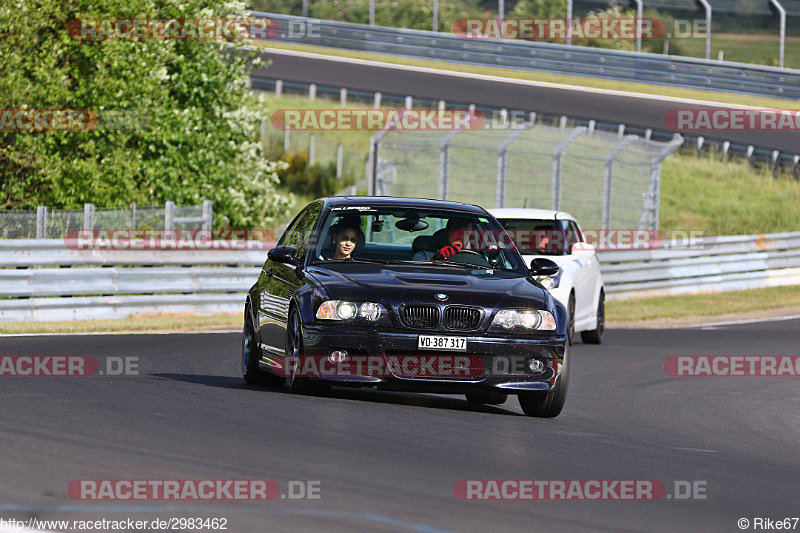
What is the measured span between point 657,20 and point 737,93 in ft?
10.8

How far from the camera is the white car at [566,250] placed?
1688cm

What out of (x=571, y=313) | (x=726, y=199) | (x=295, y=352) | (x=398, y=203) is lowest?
(x=726, y=199)

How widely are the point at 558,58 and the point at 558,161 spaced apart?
816 inches

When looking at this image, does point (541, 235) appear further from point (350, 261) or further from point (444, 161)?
point (444, 161)

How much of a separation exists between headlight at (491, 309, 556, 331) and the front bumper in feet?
0.24

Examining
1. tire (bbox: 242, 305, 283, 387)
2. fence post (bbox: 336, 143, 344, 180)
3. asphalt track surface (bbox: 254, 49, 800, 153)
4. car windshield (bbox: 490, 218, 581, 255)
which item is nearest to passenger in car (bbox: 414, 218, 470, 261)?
tire (bbox: 242, 305, 283, 387)

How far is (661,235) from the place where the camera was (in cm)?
3803

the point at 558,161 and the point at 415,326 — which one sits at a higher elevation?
the point at 415,326

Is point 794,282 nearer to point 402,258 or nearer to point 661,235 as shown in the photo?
point 661,235

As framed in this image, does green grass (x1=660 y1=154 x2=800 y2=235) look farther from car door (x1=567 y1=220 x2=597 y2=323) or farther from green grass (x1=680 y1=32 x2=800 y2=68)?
car door (x1=567 y1=220 x2=597 y2=323)

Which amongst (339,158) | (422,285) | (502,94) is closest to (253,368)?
(422,285)

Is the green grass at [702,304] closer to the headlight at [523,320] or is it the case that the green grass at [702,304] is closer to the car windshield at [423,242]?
the car windshield at [423,242]

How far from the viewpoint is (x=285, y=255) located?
1093 centimetres

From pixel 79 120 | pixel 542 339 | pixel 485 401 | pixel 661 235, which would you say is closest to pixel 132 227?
pixel 79 120
